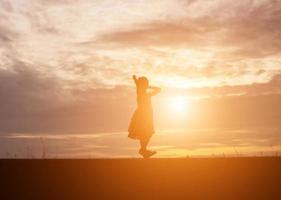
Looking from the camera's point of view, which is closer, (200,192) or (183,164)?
(200,192)

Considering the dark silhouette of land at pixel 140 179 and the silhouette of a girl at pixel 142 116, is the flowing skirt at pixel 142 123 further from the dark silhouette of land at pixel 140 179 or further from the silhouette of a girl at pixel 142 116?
the dark silhouette of land at pixel 140 179

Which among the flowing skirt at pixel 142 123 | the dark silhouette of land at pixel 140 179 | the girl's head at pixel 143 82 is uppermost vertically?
the girl's head at pixel 143 82

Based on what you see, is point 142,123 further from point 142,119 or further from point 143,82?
point 143,82

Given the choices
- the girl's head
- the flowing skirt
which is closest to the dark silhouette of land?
the flowing skirt

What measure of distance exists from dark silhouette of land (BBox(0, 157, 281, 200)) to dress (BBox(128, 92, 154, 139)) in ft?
18.5

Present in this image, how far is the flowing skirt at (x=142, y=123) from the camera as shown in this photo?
638 inches

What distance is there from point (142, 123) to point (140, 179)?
6.76 meters

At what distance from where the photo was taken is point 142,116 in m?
16.2

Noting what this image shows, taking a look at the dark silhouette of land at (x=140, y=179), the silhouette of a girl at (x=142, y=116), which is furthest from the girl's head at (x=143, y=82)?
the dark silhouette of land at (x=140, y=179)

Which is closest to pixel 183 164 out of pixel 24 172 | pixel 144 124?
pixel 24 172

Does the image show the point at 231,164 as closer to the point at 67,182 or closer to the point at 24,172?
the point at 67,182

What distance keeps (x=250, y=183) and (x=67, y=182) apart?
3.17 meters

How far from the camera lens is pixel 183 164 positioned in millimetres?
10125

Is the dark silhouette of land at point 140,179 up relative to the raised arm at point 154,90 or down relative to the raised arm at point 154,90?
down
